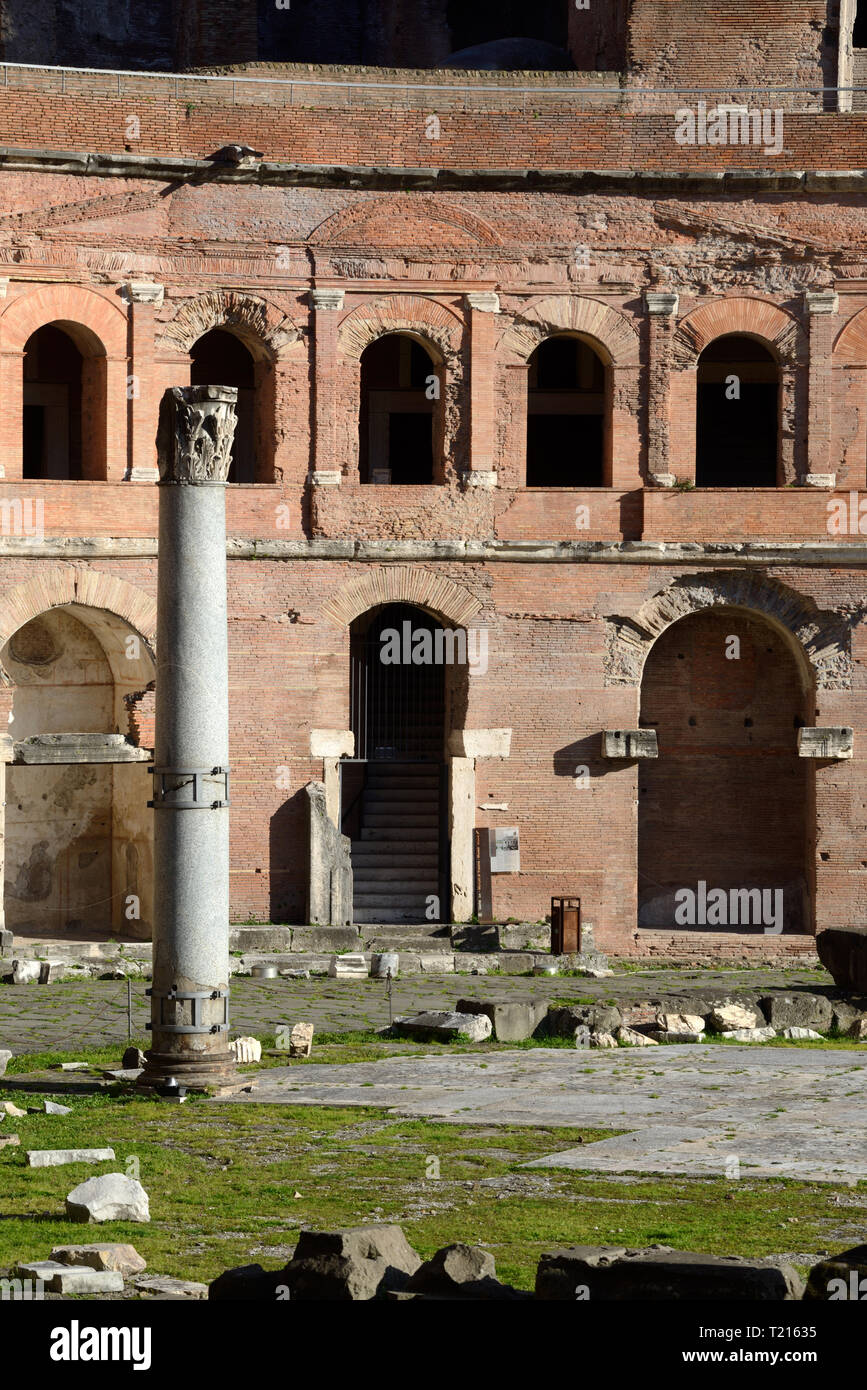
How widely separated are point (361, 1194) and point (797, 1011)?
756cm

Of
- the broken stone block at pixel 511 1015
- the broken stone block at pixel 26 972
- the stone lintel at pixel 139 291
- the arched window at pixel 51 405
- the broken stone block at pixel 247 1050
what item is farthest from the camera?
the arched window at pixel 51 405

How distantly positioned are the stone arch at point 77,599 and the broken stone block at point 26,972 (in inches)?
127

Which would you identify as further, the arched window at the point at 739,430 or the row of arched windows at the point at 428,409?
the arched window at the point at 739,430

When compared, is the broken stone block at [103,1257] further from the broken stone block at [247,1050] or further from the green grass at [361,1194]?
the broken stone block at [247,1050]

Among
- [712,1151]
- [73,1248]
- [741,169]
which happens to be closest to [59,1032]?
[712,1151]

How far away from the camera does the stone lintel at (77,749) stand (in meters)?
20.2

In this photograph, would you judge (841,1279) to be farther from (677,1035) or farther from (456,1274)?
(677,1035)

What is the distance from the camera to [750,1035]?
15336 millimetres

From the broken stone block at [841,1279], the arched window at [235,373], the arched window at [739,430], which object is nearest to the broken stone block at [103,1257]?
the broken stone block at [841,1279]

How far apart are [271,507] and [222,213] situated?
322cm

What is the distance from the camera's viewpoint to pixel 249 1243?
27.1 ft

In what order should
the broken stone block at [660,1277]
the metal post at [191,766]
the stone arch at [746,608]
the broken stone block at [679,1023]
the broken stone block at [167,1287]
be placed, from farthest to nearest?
1. the stone arch at [746,608]
2. the broken stone block at [679,1023]
3. the metal post at [191,766]
4. the broken stone block at [167,1287]
5. the broken stone block at [660,1277]

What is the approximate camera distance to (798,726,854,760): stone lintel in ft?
70.4

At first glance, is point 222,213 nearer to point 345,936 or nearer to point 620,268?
point 620,268
